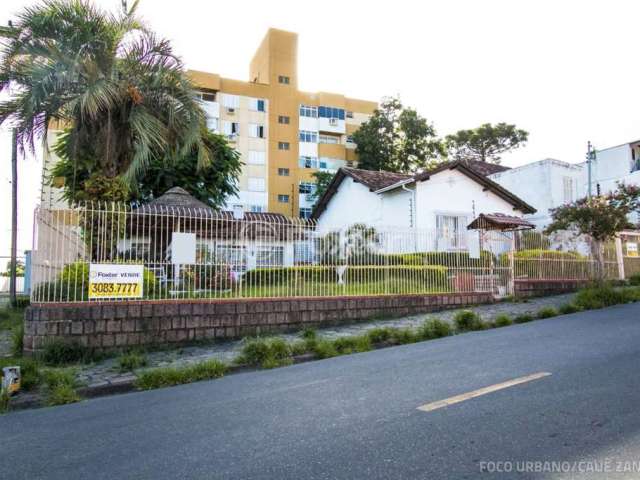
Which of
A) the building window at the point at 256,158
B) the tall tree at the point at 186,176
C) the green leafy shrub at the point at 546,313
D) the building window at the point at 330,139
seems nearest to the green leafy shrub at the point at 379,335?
the green leafy shrub at the point at 546,313

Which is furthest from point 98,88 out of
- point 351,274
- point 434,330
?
point 434,330

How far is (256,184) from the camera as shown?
43.9m

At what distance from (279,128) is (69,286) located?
1523 inches

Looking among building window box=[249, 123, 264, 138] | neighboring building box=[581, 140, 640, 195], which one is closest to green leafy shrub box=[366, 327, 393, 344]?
neighboring building box=[581, 140, 640, 195]

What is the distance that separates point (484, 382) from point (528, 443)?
1799 mm

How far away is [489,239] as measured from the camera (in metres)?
13.9

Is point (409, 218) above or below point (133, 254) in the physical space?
above

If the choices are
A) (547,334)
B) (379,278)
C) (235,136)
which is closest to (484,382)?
(547,334)

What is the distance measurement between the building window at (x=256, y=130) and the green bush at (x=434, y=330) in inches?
1461

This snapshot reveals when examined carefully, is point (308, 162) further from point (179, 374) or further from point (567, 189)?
point (179, 374)

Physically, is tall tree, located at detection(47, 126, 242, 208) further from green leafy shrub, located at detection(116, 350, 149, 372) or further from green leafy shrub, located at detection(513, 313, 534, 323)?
green leafy shrub, located at detection(513, 313, 534, 323)

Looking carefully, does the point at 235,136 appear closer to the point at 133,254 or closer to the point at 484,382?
the point at 133,254

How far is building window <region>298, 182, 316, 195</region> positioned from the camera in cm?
4559

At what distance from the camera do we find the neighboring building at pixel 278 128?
43469 millimetres
